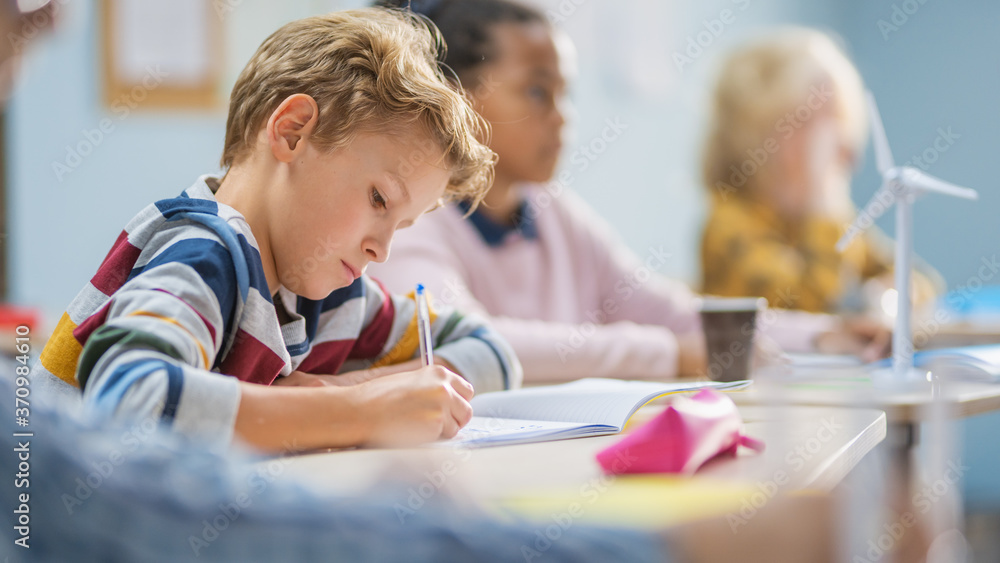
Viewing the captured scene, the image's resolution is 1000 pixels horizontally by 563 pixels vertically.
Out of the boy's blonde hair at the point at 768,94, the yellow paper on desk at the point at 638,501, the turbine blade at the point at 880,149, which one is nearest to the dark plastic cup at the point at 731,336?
the turbine blade at the point at 880,149

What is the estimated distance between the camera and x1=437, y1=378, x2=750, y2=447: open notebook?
0.65 meters

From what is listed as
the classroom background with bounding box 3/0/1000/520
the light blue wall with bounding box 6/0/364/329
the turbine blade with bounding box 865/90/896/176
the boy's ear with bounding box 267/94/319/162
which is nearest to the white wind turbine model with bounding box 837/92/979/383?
the turbine blade with bounding box 865/90/896/176

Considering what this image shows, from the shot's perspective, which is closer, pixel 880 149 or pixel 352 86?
pixel 352 86

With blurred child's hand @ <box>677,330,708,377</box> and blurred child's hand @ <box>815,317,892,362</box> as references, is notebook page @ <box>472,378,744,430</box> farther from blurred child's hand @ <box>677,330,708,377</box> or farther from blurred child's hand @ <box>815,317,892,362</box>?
blurred child's hand @ <box>815,317,892,362</box>

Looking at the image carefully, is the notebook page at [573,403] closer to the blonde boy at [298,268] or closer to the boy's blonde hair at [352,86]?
Answer: the blonde boy at [298,268]

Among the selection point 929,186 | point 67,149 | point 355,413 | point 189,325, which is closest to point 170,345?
point 189,325

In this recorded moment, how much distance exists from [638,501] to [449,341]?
50 cm

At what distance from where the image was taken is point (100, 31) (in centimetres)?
256

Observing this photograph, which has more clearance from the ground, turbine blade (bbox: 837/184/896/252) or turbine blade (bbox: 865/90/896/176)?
turbine blade (bbox: 865/90/896/176)

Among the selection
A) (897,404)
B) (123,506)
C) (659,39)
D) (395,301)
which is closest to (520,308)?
(395,301)

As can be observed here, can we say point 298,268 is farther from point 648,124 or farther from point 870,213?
point 648,124

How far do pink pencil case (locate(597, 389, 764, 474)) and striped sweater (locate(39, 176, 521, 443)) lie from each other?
23 cm

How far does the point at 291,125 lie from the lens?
0.67m

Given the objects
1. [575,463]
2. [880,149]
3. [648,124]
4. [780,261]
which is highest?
[880,149]
